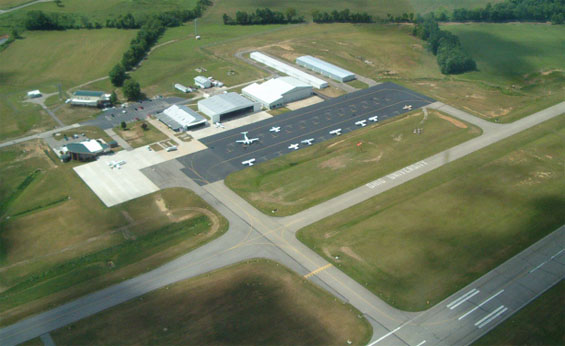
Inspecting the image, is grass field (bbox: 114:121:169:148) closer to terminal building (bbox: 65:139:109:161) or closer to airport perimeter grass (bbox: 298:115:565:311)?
terminal building (bbox: 65:139:109:161)

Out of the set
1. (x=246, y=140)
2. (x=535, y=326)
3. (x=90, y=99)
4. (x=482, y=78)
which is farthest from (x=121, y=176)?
(x=482, y=78)

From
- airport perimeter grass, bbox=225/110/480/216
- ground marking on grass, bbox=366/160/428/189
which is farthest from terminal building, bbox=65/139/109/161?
ground marking on grass, bbox=366/160/428/189

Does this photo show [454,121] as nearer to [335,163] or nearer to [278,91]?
[335,163]

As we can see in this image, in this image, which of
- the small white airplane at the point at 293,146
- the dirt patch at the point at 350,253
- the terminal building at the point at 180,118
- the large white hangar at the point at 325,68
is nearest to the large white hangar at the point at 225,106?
the terminal building at the point at 180,118

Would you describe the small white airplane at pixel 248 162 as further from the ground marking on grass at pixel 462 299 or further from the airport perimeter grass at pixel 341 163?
the ground marking on grass at pixel 462 299

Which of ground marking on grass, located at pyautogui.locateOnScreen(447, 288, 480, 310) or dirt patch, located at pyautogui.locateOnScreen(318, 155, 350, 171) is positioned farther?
dirt patch, located at pyautogui.locateOnScreen(318, 155, 350, 171)

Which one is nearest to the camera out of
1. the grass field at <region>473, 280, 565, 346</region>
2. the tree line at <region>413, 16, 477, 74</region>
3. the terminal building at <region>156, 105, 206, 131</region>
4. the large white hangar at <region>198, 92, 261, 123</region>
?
the grass field at <region>473, 280, 565, 346</region>
